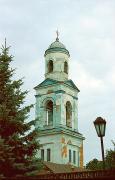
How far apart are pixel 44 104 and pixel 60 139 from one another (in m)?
4.98

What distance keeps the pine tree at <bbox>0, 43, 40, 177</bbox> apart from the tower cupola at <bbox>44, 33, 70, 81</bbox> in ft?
96.9

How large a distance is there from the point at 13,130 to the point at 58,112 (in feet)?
93.2

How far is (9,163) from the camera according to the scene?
84.8 ft

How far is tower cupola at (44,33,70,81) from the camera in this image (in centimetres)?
5822

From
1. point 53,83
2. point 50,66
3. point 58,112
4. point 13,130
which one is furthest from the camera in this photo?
point 50,66

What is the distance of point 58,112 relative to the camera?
183ft

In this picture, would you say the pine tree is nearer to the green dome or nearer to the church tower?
the church tower

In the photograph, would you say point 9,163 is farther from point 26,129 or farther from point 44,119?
point 44,119

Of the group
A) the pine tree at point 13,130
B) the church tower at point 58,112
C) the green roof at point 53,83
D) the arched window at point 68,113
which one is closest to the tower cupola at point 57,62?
the church tower at point 58,112

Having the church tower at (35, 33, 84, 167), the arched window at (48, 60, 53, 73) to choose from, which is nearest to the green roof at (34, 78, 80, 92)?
the church tower at (35, 33, 84, 167)

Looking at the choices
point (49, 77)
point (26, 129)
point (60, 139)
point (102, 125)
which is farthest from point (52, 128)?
point (102, 125)

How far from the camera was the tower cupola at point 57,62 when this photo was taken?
191 feet

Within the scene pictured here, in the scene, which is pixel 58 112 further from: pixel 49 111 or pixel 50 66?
pixel 50 66

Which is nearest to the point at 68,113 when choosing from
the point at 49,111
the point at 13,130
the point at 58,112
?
the point at 49,111
